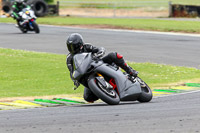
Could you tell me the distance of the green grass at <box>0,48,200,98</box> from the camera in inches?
515

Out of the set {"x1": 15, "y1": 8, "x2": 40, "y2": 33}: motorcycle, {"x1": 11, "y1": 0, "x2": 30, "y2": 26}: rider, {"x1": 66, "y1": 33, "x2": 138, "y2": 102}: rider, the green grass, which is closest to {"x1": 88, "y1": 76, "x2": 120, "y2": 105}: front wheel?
{"x1": 66, "y1": 33, "x2": 138, "y2": 102}: rider

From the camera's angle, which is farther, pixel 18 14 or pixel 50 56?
pixel 18 14

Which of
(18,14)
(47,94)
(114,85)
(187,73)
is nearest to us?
(114,85)

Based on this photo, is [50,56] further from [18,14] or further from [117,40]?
[18,14]

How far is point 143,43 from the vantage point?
87.6ft

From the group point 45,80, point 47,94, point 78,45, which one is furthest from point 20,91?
point 78,45

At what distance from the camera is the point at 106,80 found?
10195mm

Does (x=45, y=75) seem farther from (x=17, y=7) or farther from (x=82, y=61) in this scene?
(x=17, y=7)

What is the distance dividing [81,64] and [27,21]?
74.2ft

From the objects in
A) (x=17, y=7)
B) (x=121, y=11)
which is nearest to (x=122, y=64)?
(x=17, y=7)

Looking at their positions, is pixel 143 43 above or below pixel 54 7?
above

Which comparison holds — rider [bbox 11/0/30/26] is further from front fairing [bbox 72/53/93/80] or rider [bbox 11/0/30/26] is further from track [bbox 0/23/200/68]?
front fairing [bbox 72/53/93/80]

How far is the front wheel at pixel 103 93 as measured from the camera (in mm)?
9664

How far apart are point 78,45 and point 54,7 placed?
42.3m
